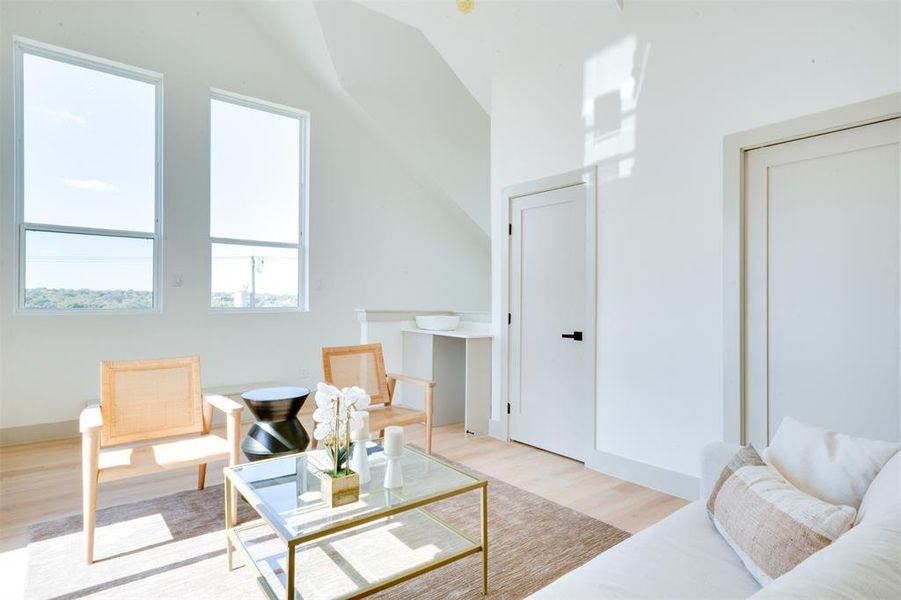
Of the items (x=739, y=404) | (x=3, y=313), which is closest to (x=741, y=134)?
(x=739, y=404)

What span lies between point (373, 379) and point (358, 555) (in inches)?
61.7

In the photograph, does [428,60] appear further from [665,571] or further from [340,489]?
[665,571]

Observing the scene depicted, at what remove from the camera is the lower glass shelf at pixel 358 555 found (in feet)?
5.60

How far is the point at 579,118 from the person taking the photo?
133 inches

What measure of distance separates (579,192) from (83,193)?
396 cm

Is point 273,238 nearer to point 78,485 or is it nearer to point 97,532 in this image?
point 78,485

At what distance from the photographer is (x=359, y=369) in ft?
11.3

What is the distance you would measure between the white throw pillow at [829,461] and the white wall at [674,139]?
1196 mm

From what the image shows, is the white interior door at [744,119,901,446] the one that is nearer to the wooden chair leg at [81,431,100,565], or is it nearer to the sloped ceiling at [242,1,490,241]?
the wooden chair leg at [81,431,100,565]

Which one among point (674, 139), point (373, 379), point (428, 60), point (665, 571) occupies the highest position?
point (428, 60)

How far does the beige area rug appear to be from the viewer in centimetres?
187

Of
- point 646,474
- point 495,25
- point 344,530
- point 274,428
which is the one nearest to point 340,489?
point 344,530

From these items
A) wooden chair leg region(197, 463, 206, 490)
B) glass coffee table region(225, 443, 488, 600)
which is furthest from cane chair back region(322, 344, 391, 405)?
glass coffee table region(225, 443, 488, 600)

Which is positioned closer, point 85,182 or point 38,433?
point 38,433
